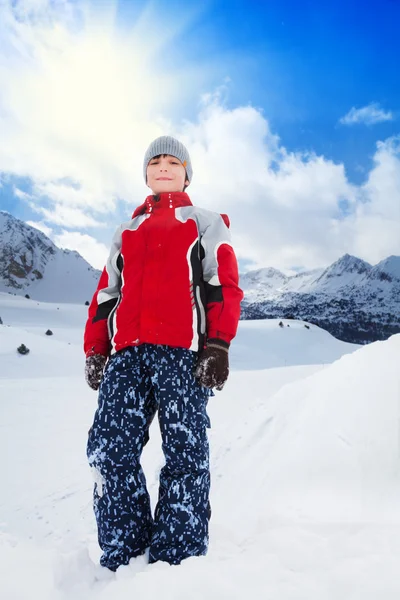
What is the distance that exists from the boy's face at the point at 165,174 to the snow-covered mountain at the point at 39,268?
195 feet

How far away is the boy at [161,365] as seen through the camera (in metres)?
1.63

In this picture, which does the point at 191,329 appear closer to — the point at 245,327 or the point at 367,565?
the point at 367,565

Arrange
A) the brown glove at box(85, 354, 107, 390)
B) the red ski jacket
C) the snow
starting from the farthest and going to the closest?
the brown glove at box(85, 354, 107, 390), the red ski jacket, the snow

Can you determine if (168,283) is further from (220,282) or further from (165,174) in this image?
(165,174)

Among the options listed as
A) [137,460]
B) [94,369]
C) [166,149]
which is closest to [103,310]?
[94,369]

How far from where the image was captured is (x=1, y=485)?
3656 mm

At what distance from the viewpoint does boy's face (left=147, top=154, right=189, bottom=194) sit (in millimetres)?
2293

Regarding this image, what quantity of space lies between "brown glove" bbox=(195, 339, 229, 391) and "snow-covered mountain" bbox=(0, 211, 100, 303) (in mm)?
60046

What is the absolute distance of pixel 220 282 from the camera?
1956 millimetres

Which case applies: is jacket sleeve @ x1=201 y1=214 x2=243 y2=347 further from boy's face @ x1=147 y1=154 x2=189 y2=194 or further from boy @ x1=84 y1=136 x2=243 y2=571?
boy's face @ x1=147 y1=154 x2=189 y2=194

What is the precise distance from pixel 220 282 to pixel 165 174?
0.88m

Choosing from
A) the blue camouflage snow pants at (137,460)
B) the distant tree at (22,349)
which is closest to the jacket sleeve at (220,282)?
the blue camouflage snow pants at (137,460)

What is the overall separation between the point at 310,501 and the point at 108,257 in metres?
2.15

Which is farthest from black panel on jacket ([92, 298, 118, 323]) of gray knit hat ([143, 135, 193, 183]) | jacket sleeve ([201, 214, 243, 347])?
gray knit hat ([143, 135, 193, 183])
